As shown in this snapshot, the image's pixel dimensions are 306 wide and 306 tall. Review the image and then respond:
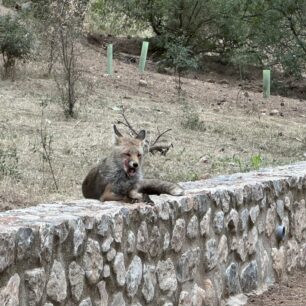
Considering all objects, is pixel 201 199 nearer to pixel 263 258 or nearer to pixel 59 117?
pixel 263 258

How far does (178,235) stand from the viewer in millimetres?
5883

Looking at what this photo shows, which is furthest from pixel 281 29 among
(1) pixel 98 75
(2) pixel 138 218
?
(2) pixel 138 218

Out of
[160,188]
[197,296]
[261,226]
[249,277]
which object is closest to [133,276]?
[160,188]

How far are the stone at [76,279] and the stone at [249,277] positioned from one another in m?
2.56

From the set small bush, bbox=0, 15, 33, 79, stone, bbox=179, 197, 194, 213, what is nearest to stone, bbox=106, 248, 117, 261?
stone, bbox=179, 197, 194, 213

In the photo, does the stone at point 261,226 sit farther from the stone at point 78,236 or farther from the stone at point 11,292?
the stone at point 11,292

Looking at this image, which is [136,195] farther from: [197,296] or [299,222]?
[299,222]

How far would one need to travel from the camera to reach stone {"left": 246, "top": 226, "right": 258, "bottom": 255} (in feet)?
23.2

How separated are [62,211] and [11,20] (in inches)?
582

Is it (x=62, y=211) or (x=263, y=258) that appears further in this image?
(x=263, y=258)

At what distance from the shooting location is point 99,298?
4891 millimetres

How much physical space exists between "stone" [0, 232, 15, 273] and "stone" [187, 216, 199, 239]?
2.21 metres

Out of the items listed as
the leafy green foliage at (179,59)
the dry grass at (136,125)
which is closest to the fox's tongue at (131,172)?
the dry grass at (136,125)

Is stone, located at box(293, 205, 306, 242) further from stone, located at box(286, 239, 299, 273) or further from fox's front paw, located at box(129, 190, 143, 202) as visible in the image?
fox's front paw, located at box(129, 190, 143, 202)
